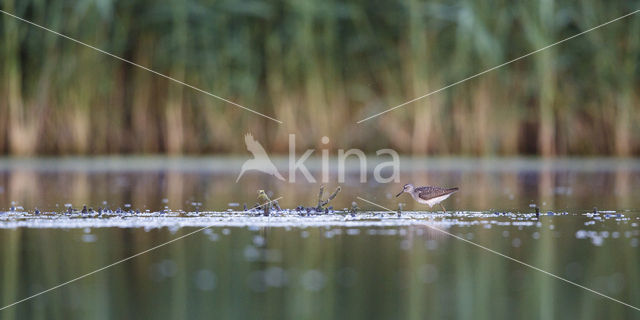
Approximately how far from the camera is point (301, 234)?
4598mm

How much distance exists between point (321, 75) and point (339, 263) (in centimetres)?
674

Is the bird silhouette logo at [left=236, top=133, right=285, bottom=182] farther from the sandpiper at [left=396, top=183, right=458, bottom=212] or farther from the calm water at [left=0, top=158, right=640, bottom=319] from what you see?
the sandpiper at [left=396, top=183, right=458, bottom=212]

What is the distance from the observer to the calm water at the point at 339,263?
9.39 feet

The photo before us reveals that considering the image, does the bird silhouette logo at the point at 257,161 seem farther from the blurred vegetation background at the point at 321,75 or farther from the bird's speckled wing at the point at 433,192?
the bird's speckled wing at the point at 433,192

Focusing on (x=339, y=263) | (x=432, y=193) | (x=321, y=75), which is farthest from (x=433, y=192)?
(x=321, y=75)

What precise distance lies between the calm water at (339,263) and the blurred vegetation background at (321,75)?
333cm

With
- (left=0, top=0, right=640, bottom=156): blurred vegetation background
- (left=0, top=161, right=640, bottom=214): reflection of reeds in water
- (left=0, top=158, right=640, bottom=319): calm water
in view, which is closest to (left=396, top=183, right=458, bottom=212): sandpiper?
(left=0, top=158, right=640, bottom=319): calm water

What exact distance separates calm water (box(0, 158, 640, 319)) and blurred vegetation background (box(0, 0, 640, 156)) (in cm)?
333

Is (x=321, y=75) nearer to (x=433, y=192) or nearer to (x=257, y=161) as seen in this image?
(x=257, y=161)

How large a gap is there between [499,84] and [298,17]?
214 centimetres

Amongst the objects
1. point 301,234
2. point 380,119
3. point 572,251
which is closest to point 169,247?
point 301,234

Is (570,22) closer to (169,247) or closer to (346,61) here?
(346,61)

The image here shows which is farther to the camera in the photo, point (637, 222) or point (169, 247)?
point (637, 222)

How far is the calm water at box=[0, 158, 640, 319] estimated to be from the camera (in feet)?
9.39
